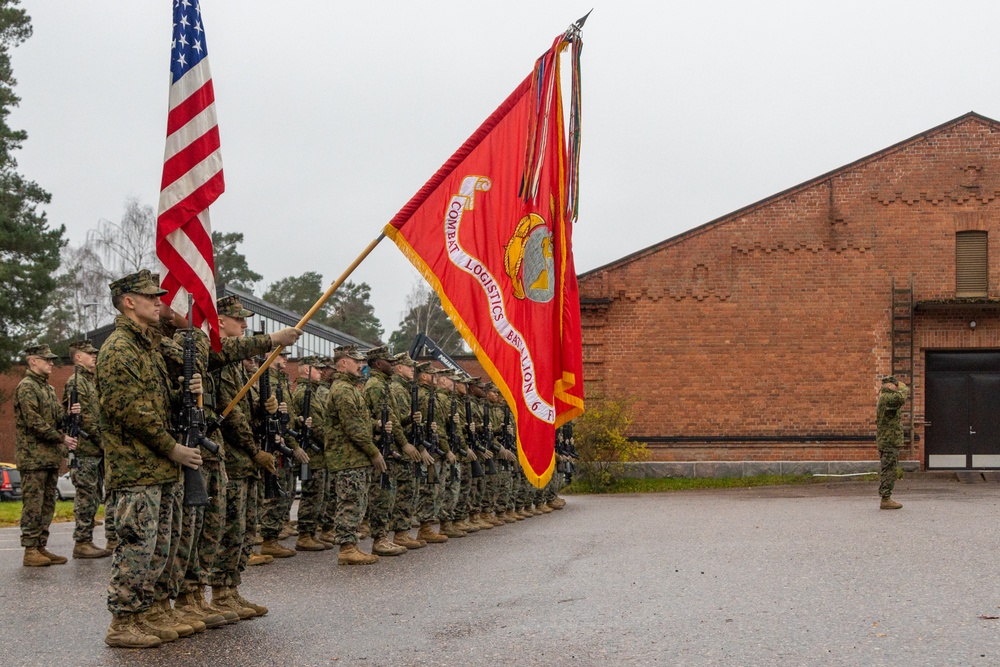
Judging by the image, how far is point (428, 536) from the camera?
12.9 metres

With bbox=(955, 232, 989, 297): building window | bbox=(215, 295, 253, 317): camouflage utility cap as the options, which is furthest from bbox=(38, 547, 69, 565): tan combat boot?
bbox=(955, 232, 989, 297): building window

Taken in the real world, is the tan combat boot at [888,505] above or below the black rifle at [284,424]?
below

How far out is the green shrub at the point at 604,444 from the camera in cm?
2416

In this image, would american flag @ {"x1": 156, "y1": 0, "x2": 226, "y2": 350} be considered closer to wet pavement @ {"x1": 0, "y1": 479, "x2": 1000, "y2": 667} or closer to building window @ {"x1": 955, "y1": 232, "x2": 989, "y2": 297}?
wet pavement @ {"x1": 0, "y1": 479, "x2": 1000, "y2": 667}

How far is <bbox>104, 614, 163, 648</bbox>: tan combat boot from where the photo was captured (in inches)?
255

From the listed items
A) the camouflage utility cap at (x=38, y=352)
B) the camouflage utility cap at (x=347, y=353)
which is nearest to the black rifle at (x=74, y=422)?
the camouflage utility cap at (x=38, y=352)

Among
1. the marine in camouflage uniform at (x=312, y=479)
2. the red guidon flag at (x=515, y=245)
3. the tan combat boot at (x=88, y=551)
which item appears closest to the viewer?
the red guidon flag at (x=515, y=245)

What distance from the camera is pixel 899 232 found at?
25250 millimetres

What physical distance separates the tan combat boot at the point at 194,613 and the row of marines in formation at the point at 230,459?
0.04 feet

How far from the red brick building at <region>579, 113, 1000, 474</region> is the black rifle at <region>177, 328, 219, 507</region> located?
19175 millimetres

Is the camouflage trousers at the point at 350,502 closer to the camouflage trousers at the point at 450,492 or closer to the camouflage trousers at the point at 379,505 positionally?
the camouflage trousers at the point at 379,505

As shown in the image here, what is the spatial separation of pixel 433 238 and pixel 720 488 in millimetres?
16168

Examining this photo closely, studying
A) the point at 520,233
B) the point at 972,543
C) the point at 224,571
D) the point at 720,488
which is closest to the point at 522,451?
the point at 520,233

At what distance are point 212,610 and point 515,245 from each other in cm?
379
